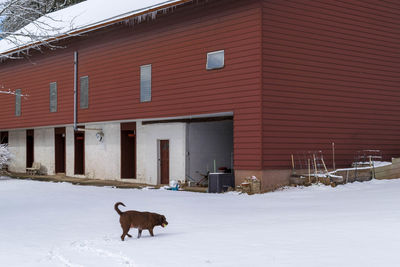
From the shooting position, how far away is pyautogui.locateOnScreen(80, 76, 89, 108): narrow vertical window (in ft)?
82.8

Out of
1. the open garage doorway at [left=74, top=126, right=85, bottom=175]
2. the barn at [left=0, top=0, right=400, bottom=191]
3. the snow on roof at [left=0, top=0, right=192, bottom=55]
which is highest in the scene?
the snow on roof at [left=0, top=0, right=192, bottom=55]

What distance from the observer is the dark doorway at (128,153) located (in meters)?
24.6

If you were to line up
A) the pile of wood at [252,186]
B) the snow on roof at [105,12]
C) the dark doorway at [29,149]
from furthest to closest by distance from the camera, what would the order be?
1. the dark doorway at [29,149]
2. the snow on roof at [105,12]
3. the pile of wood at [252,186]

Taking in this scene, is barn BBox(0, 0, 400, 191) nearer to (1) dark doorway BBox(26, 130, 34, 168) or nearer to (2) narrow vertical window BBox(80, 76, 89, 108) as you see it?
(2) narrow vertical window BBox(80, 76, 89, 108)

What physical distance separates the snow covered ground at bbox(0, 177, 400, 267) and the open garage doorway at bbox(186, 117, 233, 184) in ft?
16.5

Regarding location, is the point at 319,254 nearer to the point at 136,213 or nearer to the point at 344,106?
the point at 136,213

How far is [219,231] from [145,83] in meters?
13.3

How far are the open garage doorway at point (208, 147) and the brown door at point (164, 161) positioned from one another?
1471 mm

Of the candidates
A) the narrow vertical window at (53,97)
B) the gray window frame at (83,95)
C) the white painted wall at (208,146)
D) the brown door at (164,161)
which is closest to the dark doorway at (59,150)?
the narrow vertical window at (53,97)

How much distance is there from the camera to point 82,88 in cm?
2558

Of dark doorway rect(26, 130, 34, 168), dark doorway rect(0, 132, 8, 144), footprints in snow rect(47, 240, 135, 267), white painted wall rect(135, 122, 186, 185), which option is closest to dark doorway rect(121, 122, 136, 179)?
white painted wall rect(135, 122, 186, 185)

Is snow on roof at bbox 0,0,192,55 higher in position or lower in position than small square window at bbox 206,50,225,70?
higher

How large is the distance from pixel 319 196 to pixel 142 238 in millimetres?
7308

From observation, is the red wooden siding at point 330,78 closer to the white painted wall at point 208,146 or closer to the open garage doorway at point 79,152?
the white painted wall at point 208,146
